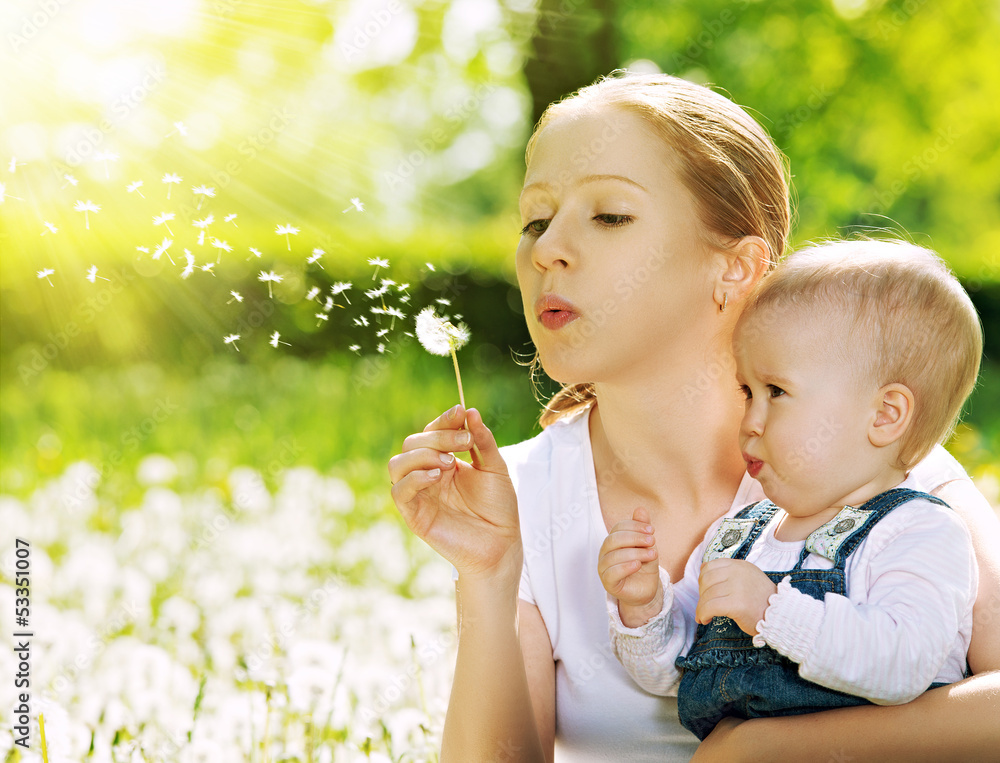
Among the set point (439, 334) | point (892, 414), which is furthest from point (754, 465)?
point (439, 334)

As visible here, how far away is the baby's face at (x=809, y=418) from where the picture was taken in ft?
5.74

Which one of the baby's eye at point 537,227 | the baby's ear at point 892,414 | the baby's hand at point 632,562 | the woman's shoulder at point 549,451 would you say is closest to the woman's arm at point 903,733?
the baby's hand at point 632,562

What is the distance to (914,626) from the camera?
5.03 feet

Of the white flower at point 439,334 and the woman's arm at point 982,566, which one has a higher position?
the white flower at point 439,334

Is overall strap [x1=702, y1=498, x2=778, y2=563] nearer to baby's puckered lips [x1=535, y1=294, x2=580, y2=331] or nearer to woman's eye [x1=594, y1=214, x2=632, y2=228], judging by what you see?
baby's puckered lips [x1=535, y1=294, x2=580, y2=331]

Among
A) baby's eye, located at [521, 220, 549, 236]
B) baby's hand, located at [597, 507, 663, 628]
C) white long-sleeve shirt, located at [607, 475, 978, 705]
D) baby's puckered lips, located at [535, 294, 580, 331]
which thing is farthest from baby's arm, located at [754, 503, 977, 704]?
baby's eye, located at [521, 220, 549, 236]

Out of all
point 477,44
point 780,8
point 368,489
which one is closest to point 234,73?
point 477,44

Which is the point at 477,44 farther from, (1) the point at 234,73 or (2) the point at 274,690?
(2) the point at 274,690

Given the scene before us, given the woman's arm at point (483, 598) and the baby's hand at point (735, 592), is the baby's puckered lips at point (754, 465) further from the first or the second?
the woman's arm at point (483, 598)

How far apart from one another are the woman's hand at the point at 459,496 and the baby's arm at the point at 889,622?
569 millimetres

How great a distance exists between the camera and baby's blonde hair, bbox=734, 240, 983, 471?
5.76 ft

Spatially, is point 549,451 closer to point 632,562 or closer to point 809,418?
point 632,562

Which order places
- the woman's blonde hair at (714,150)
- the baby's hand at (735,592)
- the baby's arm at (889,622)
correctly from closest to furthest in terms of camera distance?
the baby's arm at (889,622)
the baby's hand at (735,592)
the woman's blonde hair at (714,150)

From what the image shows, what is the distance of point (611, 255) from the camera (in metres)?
1.98
